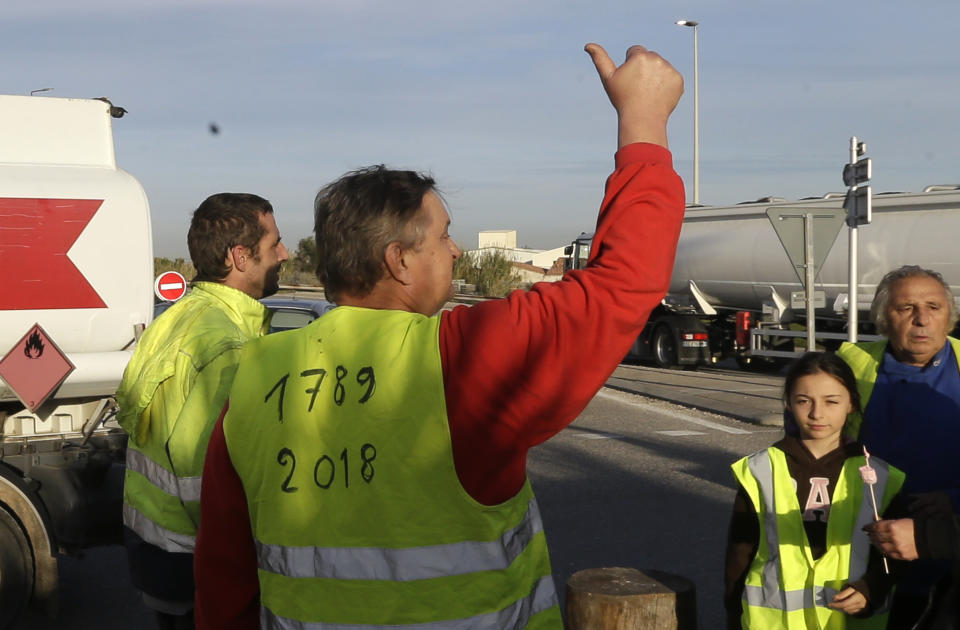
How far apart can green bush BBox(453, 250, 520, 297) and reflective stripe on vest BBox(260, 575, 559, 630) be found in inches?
1944

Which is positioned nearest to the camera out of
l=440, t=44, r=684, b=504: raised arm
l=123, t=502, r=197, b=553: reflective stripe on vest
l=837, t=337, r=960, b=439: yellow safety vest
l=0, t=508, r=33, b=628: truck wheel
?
l=440, t=44, r=684, b=504: raised arm

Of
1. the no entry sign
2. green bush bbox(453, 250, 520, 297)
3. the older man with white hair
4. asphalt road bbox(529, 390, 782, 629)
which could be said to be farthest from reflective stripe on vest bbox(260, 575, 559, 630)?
green bush bbox(453, 250, 520, 297)

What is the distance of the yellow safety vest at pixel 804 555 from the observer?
3.41m

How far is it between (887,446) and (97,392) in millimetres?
3785

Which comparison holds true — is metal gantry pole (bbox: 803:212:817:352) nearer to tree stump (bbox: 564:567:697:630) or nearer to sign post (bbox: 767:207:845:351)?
sign post (bbox: 767:207:845:351)

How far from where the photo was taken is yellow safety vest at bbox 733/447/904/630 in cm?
341

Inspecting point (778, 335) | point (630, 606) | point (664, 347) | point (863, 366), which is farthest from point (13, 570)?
point (664, 347)

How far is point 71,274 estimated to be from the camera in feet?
18.0

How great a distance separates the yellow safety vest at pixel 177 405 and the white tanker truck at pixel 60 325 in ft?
7.57

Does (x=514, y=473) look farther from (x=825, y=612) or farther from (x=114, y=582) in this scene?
(x=114, y=582)

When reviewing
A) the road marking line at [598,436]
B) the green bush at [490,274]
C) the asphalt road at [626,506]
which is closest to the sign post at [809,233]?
the asphalt road at [626,506]

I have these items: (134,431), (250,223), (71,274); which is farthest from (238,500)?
(71,274)

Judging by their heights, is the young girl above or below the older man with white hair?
below

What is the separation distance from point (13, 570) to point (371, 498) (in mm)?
4072
